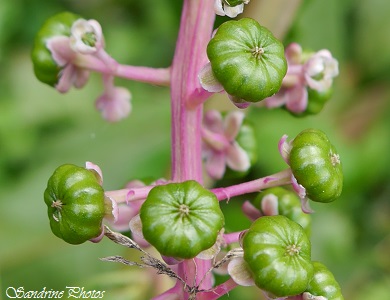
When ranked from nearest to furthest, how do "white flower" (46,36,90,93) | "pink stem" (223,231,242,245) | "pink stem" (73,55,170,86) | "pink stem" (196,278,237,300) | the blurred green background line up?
"pink stem" (196,278,237,300) < "pink stem" (223,231,242,245) < "pink stem" (73,55,170,86) < "white flower" (46,36,90,93) < the blurred green background

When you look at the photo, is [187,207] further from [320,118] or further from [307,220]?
[320,118]

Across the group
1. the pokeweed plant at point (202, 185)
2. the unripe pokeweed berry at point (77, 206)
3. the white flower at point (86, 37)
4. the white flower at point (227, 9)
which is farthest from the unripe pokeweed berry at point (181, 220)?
the white flower at point (86, 37)

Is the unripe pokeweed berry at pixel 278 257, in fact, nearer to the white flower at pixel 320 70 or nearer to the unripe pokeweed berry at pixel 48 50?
the white flower at pixel 320 70

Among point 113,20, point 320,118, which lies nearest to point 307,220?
point 320,118

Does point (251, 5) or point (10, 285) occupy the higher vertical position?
point (251, 5)

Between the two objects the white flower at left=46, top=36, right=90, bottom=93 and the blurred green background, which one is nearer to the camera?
the white flower at left=46, top=36, right=90, bottom=93

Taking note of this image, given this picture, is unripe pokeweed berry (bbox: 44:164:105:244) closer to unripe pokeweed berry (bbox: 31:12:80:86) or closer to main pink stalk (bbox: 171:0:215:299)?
main pink stalk (bbox: 171:0:215:299)

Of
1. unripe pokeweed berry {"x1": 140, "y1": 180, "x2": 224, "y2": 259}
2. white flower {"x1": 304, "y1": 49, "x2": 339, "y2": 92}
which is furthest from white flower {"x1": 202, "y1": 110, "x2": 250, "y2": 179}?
unripe pokeweed berry {"x1": 140, "y1": 180, "x2": 224, "y2": 259}
